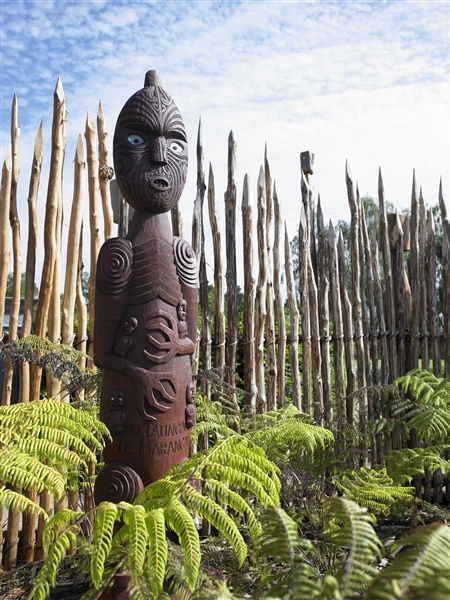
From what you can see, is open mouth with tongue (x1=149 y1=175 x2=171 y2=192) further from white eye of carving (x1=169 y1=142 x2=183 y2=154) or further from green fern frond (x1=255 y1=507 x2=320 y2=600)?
green fern frond (x1=255 y1=507 x2=320 y2=600)

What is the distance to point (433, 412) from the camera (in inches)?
153

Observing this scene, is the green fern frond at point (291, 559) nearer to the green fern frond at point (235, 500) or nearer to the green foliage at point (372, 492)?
the green fern frond at point (235, 500)

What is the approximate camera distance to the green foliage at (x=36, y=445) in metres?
2.27

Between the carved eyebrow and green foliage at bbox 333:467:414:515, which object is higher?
the carved eyebrow

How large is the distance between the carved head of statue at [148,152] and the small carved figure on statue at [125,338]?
702 millimetres

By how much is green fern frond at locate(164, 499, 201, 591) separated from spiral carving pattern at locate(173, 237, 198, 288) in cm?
173

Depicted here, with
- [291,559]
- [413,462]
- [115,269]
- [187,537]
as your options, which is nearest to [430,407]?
[413,462]

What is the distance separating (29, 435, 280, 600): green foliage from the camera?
1.67 m

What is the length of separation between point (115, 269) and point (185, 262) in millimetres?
439

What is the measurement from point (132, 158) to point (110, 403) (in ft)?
4.70

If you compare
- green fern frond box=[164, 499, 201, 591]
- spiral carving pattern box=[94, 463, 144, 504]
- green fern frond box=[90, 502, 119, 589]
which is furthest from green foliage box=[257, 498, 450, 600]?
spiral carving pattern box=[94, 463, 144, 504]

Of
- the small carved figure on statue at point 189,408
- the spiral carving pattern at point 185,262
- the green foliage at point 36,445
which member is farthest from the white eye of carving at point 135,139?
the green foliage at point 36,445

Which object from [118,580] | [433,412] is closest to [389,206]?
[433,412]

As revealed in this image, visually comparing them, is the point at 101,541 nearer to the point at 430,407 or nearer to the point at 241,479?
the point at 241,479
